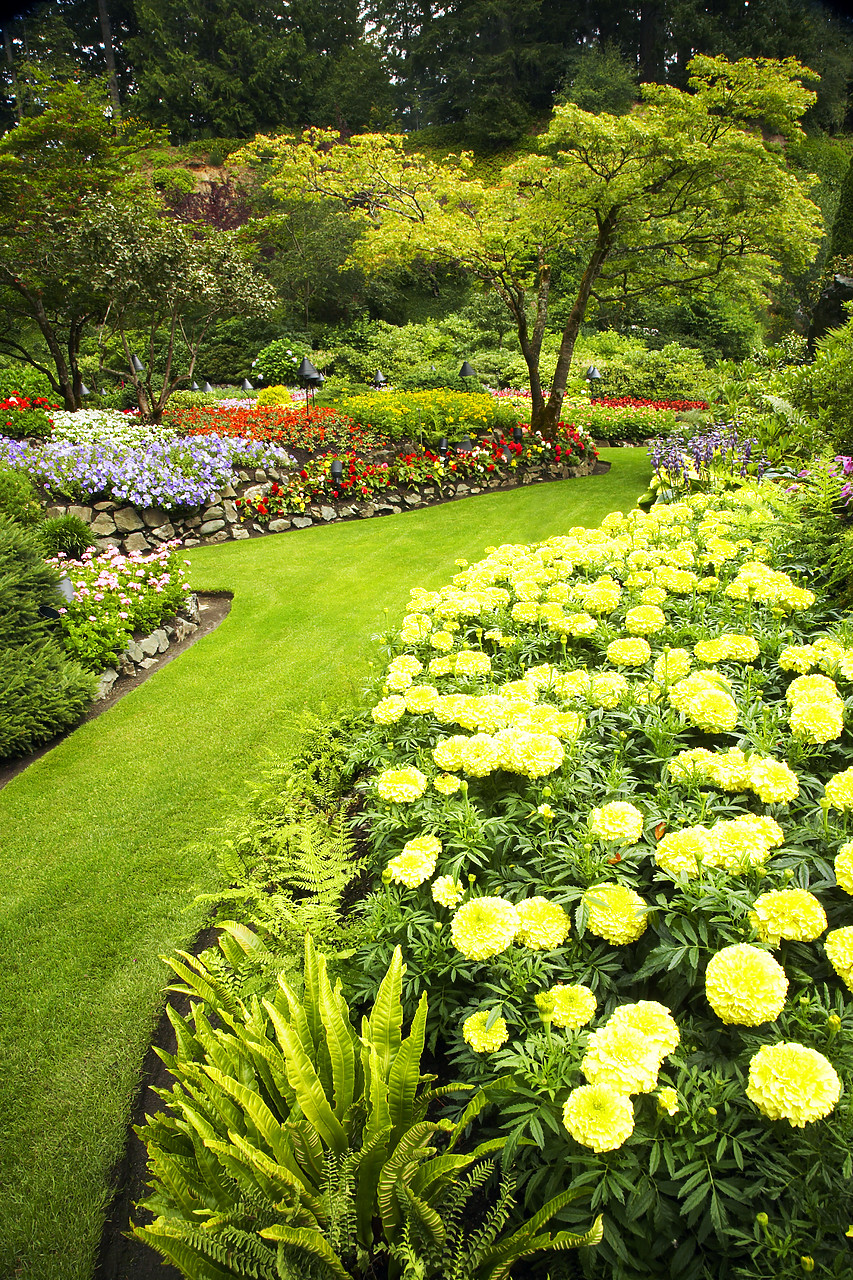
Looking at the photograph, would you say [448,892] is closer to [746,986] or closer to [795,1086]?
[746,986]

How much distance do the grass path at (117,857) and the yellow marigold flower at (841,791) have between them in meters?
2.47

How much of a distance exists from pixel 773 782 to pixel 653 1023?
79cm

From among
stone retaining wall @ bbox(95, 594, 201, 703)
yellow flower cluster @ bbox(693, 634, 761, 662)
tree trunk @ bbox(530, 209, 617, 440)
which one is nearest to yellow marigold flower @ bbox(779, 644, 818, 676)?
yellow flower cluster @ bbox(693, 634, 761, 662)

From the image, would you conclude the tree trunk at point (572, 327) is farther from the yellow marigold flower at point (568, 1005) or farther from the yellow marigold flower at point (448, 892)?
the yellow marigold flower at point (568, 1005)

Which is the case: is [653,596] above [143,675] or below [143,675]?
above

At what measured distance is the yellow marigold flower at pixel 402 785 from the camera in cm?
208

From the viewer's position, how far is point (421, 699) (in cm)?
250

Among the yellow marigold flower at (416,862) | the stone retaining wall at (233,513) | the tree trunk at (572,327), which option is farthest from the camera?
the tree trunk at (572,327)

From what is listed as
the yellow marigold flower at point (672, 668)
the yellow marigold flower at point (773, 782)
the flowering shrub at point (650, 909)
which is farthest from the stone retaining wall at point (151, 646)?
the yellow marigold flower at point (773, 782)

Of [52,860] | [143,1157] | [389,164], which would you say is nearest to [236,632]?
[52,860]

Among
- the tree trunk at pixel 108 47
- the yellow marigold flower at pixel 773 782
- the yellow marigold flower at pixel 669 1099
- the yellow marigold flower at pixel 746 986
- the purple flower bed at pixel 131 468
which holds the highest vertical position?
the tree trunk at pixel 108 47

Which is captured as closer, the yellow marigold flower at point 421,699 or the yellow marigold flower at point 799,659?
the yellow marigold flower at point 799,659

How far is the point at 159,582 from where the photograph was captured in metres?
5.92

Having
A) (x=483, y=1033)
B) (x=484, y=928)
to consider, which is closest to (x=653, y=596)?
(x=484, y=928)
